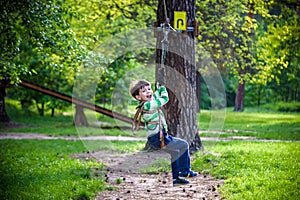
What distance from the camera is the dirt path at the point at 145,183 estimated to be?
7.03 meters

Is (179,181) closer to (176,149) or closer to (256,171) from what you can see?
(176,149)

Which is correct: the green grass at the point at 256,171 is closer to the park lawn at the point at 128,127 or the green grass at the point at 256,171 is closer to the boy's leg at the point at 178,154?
the boy's leg at the point at 178,154

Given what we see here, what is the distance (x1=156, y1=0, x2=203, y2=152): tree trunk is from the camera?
9.45 meters

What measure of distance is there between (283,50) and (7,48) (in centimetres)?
1254

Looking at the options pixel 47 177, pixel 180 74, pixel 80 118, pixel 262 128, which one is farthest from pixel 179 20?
pixel 80 118

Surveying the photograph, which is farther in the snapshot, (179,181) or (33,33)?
(33,33)

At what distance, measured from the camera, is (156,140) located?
6426 millimetres

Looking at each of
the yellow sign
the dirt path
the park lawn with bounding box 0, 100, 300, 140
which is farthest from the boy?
the park lawn with bounding box 0, 100, 300, 140

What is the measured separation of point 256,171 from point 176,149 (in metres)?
2.24

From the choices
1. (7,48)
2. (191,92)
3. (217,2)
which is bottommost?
(191,92)

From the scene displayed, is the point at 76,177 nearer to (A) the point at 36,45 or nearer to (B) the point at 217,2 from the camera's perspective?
(A) the point at 36,45

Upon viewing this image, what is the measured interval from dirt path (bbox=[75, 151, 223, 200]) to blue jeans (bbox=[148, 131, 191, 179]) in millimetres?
521

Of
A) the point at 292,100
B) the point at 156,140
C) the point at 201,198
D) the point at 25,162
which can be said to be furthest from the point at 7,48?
the point at 292,100

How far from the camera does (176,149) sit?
6.48 meters
